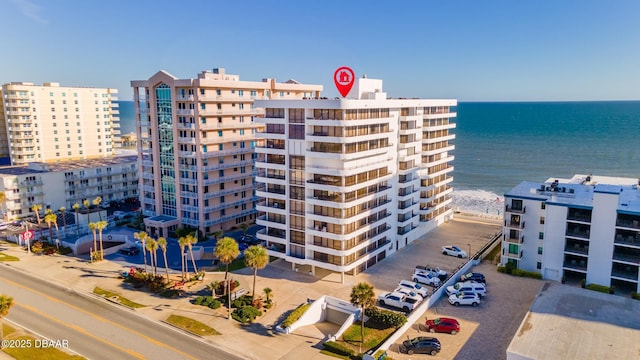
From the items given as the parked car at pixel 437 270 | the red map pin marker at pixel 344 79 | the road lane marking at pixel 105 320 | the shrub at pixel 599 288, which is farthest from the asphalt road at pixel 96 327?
the shrub at pixel 599 288

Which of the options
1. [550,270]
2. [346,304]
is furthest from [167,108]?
[550,270]

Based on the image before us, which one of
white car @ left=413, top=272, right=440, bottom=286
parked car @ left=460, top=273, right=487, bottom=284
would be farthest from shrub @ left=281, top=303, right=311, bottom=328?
parked car @ left=460, top=273, right=487, bottom=284

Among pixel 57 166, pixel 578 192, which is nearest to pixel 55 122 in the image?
pixel 57 166

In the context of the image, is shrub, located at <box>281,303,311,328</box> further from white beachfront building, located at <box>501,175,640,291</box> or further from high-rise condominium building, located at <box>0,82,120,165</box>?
high-rise condominium building, located at <box>0,82,120,165</box>

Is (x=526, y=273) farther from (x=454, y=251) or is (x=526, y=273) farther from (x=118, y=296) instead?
(x=118, y=296)

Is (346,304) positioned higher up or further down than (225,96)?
further down

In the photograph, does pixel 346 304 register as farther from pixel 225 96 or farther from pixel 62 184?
pixel 62 184
